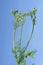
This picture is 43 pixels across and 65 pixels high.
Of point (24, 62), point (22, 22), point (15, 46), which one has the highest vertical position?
point (22, 22)

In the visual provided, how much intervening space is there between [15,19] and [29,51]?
2.20 ft

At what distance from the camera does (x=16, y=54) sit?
3895mm

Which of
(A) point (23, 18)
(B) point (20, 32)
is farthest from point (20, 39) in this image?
(A) point (23, 18)

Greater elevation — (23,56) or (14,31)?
(14,31)

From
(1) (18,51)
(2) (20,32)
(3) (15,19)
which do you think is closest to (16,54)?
(1) (18,51)

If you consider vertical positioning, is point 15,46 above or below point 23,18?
below

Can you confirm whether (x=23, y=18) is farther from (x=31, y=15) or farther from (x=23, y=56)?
(x=23, y=56)

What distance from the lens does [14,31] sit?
4.06 metres

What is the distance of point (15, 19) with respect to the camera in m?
4.10

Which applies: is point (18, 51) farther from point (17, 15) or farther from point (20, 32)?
point (17, 15)

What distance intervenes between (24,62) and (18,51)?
0.74 feet

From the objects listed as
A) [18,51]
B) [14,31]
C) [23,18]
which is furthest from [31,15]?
[18,51]

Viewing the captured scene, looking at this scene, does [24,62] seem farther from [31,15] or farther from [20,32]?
[31,15]

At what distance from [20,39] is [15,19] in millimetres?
413
